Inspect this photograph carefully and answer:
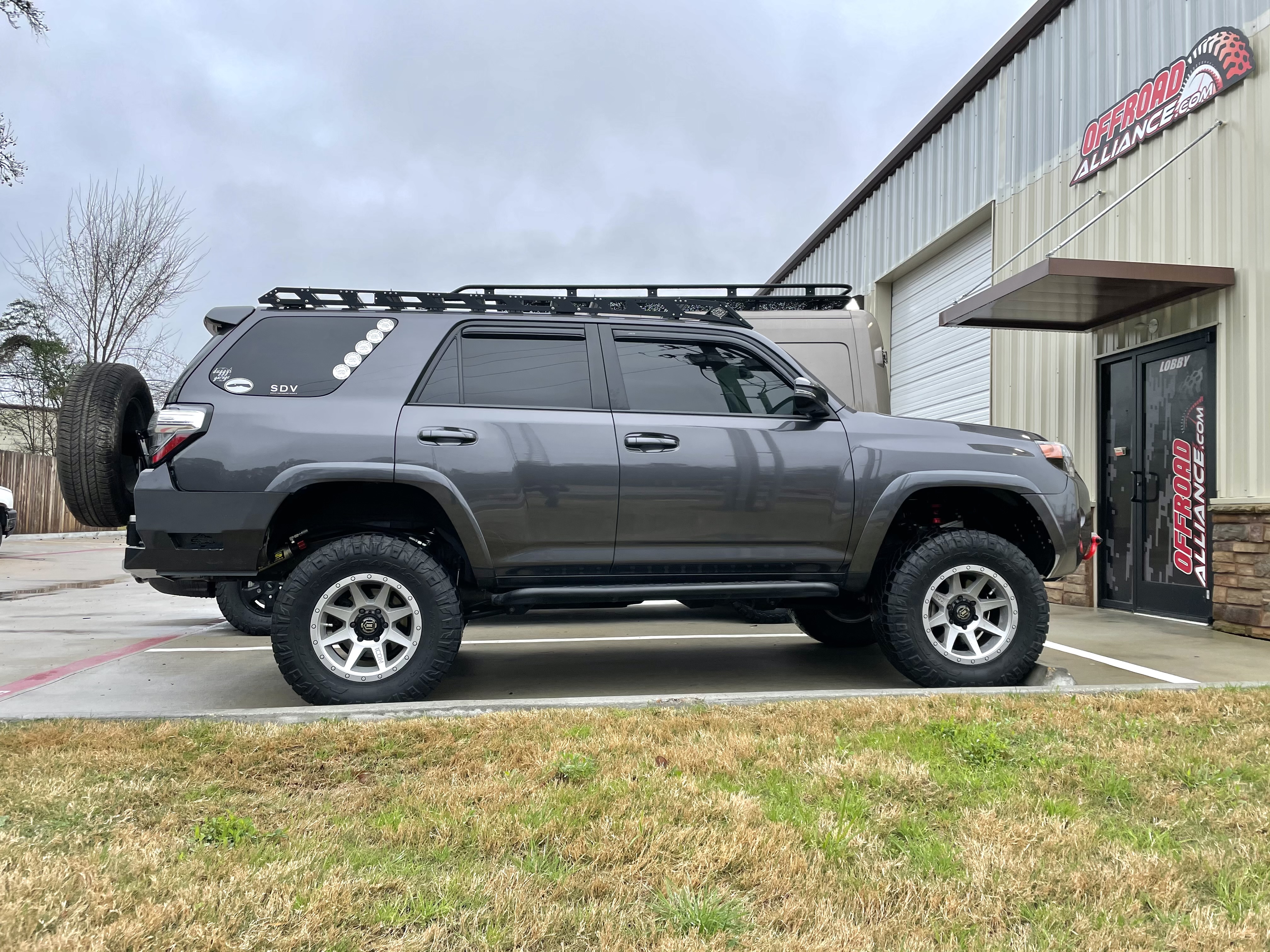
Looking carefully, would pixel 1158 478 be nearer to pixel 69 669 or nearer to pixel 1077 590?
pixel 1077 590

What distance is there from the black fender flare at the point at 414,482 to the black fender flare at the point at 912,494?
6.35 ft

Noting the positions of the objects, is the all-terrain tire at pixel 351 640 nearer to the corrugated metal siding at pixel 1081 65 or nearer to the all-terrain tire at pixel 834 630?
the all-terrain tire at pixel 834 630

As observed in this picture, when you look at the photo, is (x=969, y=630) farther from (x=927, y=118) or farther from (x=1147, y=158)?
(x=927, y=118)

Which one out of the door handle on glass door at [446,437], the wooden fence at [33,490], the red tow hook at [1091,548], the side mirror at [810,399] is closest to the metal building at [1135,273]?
the red tow hook at [1091,548]

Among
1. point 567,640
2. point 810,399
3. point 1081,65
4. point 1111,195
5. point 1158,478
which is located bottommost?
point 567,640

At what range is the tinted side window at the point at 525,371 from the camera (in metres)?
4.71

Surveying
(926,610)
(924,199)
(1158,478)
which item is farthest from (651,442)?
(924,199)

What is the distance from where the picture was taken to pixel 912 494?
4.91 metres

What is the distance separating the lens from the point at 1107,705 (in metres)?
4.14

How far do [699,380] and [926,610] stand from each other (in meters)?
1.69

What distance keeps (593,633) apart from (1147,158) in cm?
681

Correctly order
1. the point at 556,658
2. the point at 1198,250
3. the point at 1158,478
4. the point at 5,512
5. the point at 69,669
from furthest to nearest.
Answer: the point at 5,512, the point at 1158,478, the point at 1198,250, the point at 556,658, the point at 69,669

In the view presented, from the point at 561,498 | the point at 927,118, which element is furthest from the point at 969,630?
the point at 927,118

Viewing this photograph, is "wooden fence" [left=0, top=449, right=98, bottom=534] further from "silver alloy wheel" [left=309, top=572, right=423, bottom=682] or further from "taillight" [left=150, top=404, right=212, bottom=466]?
"silver alloy wheel" [left=309, top=572, right=423, bottom=682]
